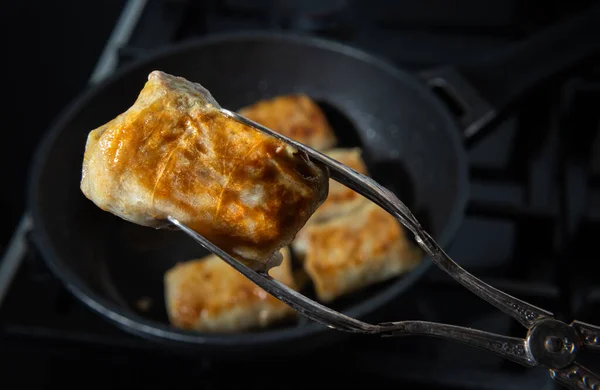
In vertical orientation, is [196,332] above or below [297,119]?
below

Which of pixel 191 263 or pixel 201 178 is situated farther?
pixel 191 263

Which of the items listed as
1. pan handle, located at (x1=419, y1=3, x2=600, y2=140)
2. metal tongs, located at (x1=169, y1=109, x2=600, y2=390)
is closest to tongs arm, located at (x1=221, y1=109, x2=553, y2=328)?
metal tongs, located at (x1=169, y1=109, x2=600, y2=390)

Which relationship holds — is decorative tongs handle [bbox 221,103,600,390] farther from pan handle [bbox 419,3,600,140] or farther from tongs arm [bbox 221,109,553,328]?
pan handle [bbox 419,3,600,140]

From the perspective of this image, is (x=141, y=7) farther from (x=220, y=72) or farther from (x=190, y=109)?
(x=190, y=109)

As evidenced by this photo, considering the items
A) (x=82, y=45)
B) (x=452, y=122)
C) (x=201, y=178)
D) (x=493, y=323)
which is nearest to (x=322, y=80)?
(x=452, y=122)

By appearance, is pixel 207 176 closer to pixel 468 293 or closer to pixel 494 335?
pixel 494 335

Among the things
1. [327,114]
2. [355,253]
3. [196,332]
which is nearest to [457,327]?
[196,332]
